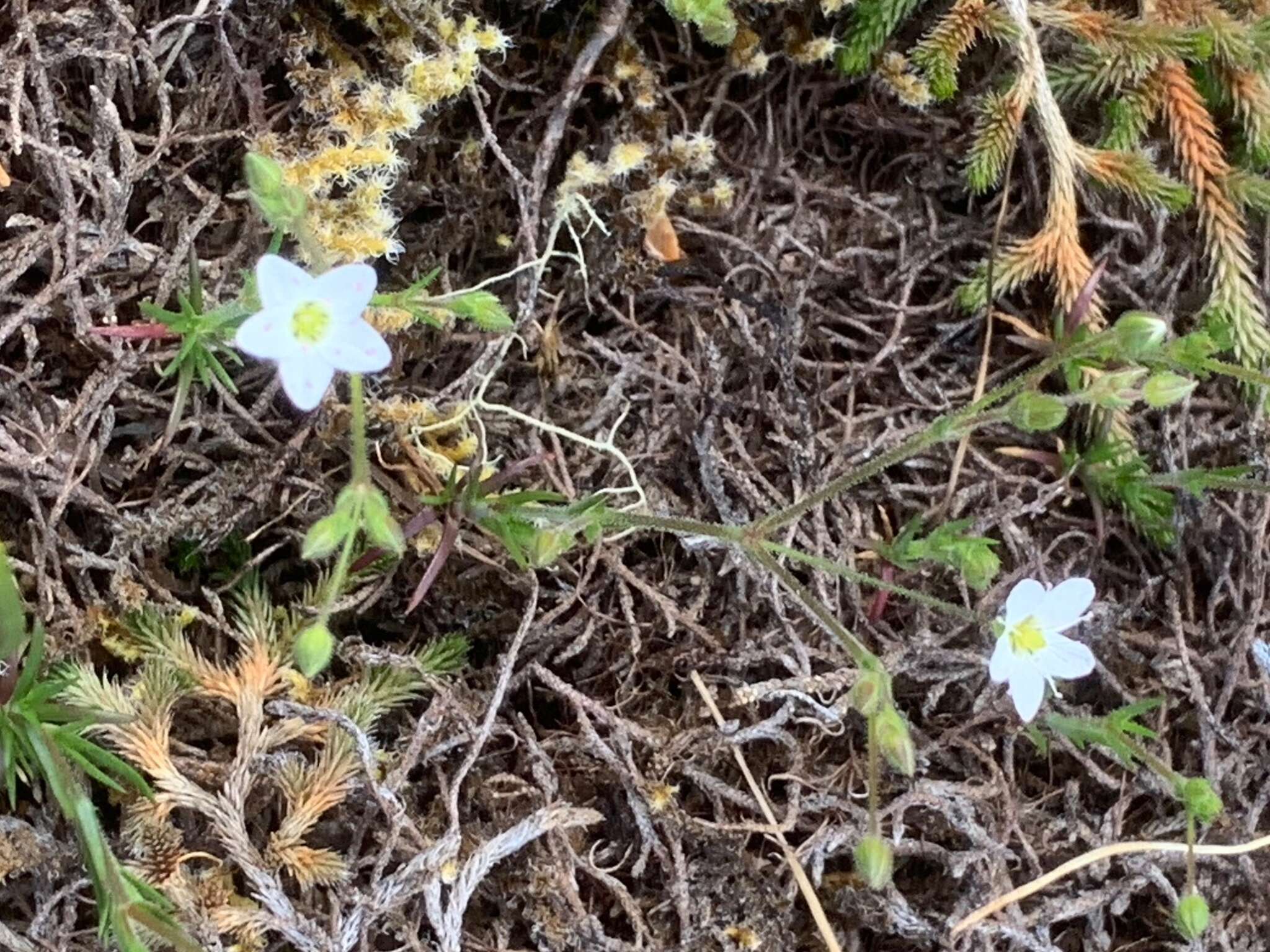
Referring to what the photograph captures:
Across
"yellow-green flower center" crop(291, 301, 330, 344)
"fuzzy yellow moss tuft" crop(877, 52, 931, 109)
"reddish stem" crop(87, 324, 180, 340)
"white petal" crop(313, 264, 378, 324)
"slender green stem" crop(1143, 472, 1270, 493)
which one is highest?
"fuzzy yellow moss tuft" crop(877, 52, 931, 109)

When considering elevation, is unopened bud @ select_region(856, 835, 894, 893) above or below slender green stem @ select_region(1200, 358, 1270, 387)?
below

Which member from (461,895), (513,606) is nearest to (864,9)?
(513,606)

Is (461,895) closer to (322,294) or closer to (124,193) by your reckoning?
(322,294)

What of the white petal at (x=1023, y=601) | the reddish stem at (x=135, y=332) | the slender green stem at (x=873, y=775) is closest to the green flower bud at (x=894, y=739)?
the slender green stem at (x=873, y=775)

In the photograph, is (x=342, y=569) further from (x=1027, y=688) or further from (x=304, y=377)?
(x=1027, y=688)

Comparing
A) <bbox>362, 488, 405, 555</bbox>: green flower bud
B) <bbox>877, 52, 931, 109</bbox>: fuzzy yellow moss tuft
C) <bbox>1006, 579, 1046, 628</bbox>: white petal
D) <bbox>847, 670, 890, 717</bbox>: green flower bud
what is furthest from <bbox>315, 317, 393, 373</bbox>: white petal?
<bbox>877, 52, 931, 109</bbox>: fuzzy yellow moss tuft

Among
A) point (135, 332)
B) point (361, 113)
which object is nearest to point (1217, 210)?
point (361, 113)

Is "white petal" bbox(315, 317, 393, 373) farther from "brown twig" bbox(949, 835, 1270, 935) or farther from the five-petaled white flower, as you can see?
"brown twig" bbox(949, 835, 1270, 935)
